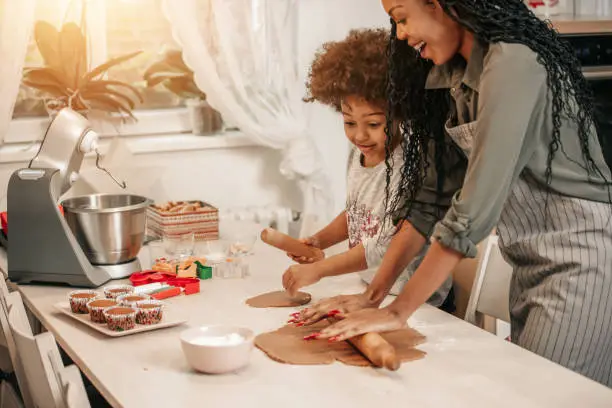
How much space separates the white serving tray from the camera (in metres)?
1.64

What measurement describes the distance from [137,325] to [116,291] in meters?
0.19

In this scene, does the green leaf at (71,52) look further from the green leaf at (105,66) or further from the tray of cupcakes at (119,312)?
the tray of cupcakes at (119,312)

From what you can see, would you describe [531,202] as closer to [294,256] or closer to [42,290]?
[294,256]

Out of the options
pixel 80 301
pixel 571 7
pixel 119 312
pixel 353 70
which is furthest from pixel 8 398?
pixel 571 7

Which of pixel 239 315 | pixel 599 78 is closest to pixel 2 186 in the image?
pixel 239 315

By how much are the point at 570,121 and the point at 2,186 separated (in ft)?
6.48

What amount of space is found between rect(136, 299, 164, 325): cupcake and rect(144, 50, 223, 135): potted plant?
1.58m

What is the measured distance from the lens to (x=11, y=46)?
273 centimetres

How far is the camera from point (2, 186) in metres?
2.81

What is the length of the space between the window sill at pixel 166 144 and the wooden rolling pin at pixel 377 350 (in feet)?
5.65

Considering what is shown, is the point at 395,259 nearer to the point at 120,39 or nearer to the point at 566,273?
the point at 566,273

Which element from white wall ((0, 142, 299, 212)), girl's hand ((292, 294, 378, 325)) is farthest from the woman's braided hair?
white wall ((0, 142, 299, 212))

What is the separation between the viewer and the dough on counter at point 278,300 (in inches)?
71.7

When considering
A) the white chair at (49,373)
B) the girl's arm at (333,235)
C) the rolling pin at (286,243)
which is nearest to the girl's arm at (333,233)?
the girl's arm at (333,235)
